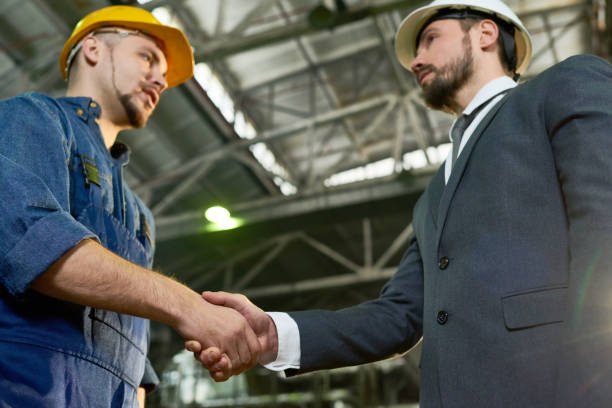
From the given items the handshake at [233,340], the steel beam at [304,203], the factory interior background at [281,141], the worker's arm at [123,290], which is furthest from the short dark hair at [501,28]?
the steel beam at [304,203]

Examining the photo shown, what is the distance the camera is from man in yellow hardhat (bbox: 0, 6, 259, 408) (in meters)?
1.98

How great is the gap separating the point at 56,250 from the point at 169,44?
1889mm

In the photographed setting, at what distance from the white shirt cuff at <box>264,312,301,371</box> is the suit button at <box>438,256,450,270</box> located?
639 millimetres

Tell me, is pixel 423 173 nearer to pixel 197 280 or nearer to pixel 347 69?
pixel 347 69

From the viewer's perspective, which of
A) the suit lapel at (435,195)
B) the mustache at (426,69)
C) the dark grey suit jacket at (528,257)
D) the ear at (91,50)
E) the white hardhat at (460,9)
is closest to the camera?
the dark grey suit jacket at (528,257)

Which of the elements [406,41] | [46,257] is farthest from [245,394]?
[46,257]

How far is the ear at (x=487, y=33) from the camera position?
9.55ft

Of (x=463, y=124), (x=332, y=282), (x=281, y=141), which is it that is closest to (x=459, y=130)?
(x=463, y=124)

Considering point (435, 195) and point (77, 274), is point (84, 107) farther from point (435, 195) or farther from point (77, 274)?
point (435, 195)

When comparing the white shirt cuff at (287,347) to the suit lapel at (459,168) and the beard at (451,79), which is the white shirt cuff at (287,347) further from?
the beard at (451,79)

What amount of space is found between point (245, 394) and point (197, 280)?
8.10 ft

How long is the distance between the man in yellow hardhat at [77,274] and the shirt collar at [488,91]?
125cm

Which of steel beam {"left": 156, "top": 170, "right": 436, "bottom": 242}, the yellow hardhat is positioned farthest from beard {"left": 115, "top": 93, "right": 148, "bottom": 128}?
steel beam {"left": 156, "top": 170, "right": 436, "bottom": 242}

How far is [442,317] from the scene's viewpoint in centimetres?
211
